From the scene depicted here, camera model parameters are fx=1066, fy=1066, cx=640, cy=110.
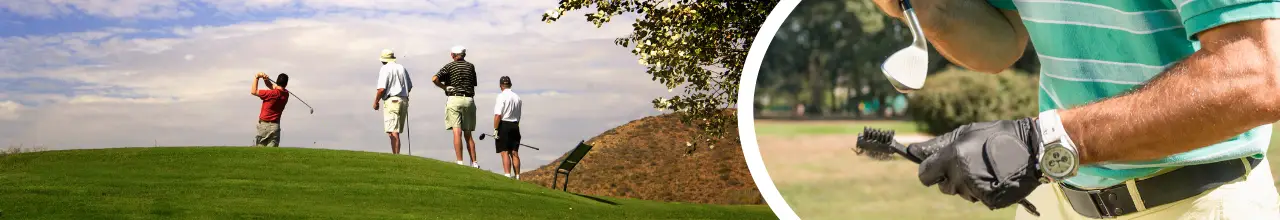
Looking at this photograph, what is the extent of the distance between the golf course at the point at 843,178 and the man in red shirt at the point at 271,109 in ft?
28.8

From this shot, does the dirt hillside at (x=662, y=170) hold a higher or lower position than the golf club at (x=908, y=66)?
lower

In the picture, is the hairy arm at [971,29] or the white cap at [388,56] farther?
the white cap at [388,56]

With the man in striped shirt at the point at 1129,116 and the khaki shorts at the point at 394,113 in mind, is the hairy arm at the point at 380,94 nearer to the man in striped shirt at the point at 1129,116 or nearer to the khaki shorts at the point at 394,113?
the khaki shorts at the point at 394,113

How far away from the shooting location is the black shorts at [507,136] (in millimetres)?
11156

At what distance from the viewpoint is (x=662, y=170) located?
13445 mm

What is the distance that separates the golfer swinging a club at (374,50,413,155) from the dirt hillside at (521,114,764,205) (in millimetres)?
2975

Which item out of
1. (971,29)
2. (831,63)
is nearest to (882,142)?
(971,29)

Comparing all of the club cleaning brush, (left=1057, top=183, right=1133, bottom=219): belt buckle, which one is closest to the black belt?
(left=1057, top=183, right=1133, bottom=219): belt buckle

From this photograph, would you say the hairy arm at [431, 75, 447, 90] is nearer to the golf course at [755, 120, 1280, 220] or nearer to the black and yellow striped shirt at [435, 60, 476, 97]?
the black and yellow striped shirt at [435, 60, 476, 97]

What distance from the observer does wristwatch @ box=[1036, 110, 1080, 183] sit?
4.90ft

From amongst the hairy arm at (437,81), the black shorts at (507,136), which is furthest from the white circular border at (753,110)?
the black shorts at (507,136)

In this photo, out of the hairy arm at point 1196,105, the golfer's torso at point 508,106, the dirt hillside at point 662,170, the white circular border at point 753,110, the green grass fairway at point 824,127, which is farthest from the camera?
the dirt hillside at point 662,170

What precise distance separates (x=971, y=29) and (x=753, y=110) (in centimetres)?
70

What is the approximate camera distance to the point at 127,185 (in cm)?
818
